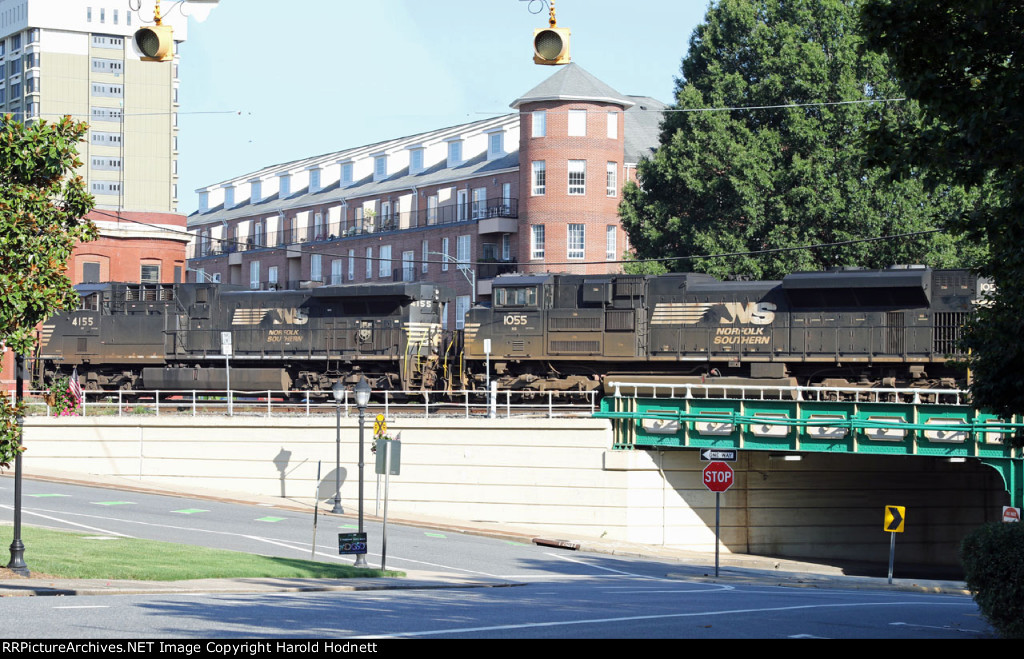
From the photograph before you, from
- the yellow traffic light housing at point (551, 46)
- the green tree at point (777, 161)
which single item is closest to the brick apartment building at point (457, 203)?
the green tree at point (777, 161)

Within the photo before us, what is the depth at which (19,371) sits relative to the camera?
20250 mm

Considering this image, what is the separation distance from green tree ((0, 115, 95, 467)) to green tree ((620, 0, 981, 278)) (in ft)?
98.1

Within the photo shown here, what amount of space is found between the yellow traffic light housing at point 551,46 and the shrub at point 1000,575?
777 cm

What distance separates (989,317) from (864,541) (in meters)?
24.3

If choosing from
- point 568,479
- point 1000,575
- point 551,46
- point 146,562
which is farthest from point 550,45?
point 568,479

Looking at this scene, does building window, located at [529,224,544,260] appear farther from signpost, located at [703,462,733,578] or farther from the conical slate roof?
signpost, located at [703,462,733,578]

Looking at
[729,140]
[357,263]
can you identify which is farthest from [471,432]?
[357,263]

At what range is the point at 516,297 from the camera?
1558 inches

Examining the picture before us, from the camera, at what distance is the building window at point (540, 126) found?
62812 mm

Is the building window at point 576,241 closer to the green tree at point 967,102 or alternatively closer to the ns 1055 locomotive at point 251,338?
the ns 1055 locomotive at point 251,338

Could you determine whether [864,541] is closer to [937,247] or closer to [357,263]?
[937,247]

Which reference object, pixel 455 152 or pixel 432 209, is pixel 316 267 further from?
pixel 455 152

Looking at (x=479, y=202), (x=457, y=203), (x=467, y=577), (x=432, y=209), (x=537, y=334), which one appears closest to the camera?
(x=467, y=577)

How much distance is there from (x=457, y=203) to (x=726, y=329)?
120 feet
